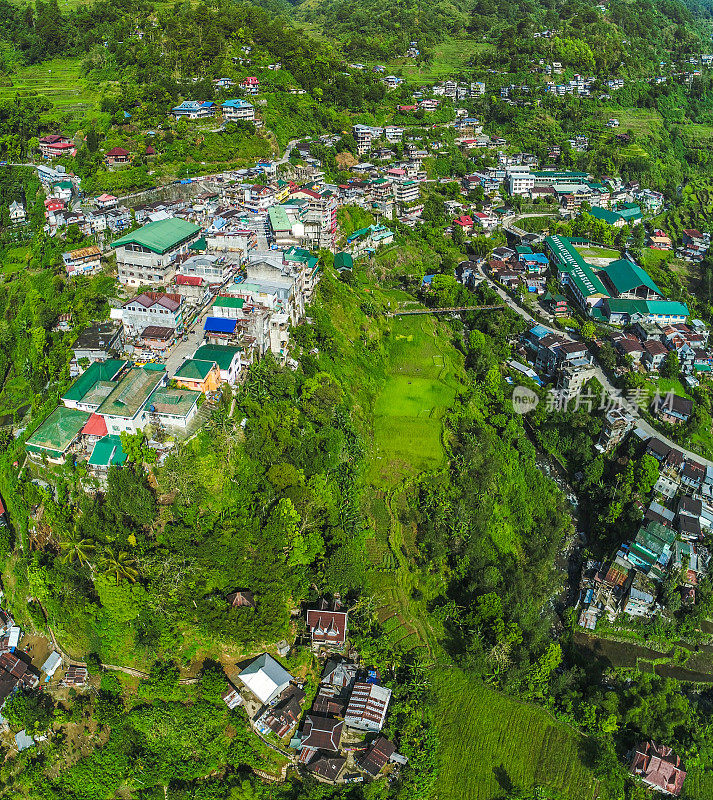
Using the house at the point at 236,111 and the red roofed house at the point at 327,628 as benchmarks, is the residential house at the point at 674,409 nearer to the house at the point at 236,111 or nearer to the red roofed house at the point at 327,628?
the red roofed house at the point at 327,628

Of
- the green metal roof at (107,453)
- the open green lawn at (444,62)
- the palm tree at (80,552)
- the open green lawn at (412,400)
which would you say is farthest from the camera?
the open green lawn at (444,62)

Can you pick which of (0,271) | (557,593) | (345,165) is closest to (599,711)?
(557,593)

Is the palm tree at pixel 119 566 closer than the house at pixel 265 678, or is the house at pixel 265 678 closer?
the house at pixel 265 678

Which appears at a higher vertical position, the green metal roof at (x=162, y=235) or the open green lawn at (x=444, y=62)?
the open green lawn at (x=444, y=62)

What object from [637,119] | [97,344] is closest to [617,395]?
[97,344]

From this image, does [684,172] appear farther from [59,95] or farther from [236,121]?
[59,95]

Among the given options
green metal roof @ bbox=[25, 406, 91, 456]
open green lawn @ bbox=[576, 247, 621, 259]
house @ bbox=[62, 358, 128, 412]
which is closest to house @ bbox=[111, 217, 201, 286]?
house @ bbox=[62, 358, 128, 412]

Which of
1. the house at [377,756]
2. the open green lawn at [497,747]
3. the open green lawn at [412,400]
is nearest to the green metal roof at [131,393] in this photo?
the open green lawn at [412,400]
